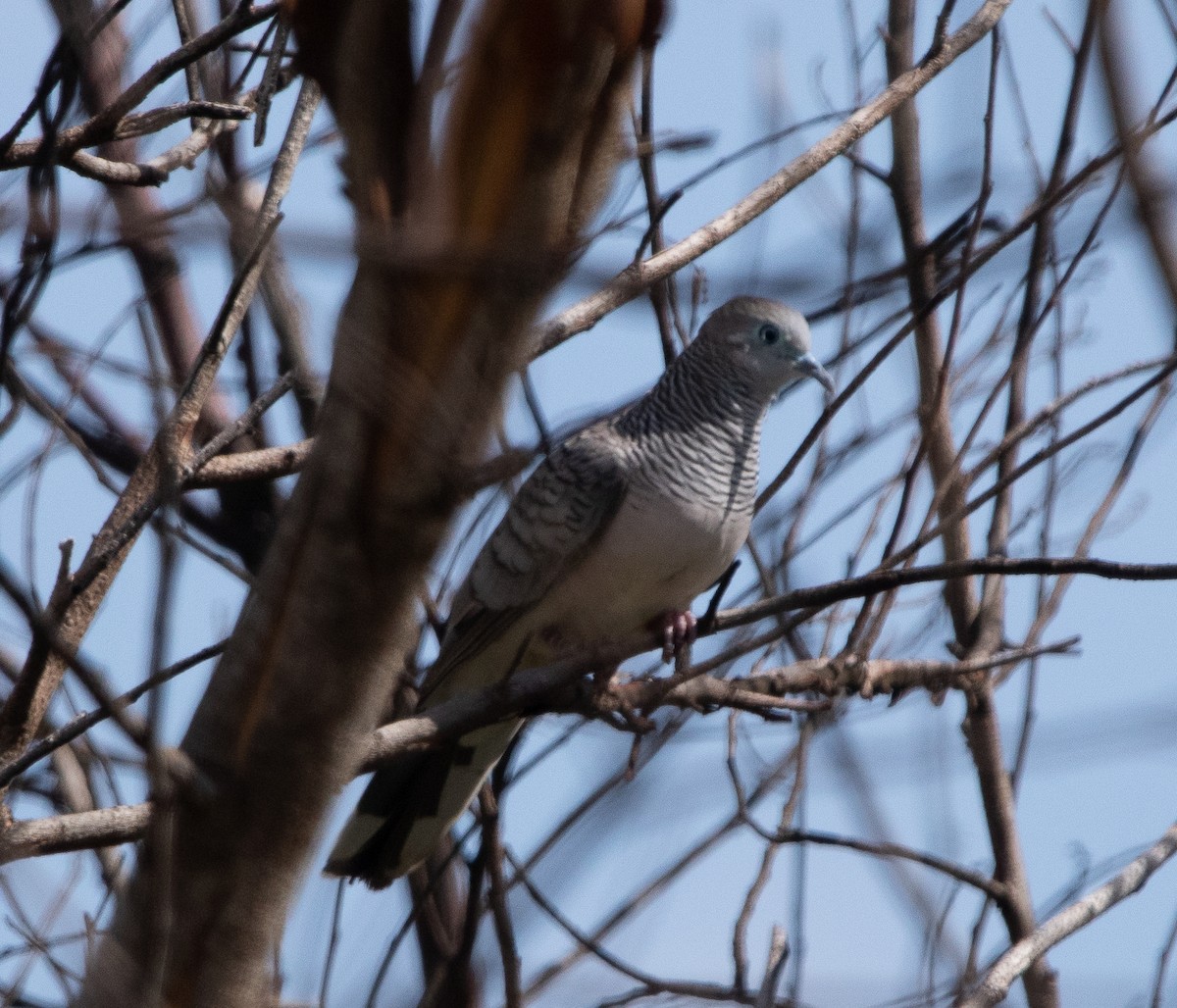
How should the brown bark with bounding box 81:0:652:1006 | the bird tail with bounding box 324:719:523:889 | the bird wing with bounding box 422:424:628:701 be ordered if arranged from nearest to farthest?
the brown bark with bounding box 81:0:652:1006 → the bird tail with bounding box 324:719:523:889 → the bird wing with bounding box 422:424:628:701

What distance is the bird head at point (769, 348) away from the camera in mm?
4262

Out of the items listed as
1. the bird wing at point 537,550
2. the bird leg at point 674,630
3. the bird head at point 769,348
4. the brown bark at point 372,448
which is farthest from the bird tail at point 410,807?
the brown bark at point 372,448

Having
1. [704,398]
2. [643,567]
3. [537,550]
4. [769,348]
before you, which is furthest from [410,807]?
[769,348]

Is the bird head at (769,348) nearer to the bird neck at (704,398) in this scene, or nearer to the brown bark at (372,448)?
the bird neck at (704,398)

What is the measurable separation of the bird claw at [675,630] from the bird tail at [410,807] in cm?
49

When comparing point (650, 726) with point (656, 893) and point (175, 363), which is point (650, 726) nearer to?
point (656, 893)

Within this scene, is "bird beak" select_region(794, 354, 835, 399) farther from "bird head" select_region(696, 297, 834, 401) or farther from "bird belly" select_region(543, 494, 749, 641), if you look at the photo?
"bird belly" select_region(543, 494, 749, 641)

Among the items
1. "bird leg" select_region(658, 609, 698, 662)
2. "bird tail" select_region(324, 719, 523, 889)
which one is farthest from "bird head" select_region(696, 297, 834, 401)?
"bird tail" select_region(324, 719, 523, 889)

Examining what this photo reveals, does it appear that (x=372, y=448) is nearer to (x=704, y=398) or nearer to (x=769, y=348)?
(x=704, y=398)

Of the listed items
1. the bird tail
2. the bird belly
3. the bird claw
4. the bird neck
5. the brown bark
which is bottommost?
the brown bark

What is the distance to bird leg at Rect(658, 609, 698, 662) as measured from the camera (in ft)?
12.1

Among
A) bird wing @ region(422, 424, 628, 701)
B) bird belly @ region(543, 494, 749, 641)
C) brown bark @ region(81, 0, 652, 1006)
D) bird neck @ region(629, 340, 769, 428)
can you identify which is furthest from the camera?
bird neck @ region(629, 340, 769, 428)

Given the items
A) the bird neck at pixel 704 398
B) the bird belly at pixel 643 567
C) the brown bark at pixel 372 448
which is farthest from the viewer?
the bird neck at pixel 704 398

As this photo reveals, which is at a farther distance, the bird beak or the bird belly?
the bird beak
